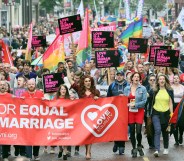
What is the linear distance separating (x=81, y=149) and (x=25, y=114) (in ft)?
8.59

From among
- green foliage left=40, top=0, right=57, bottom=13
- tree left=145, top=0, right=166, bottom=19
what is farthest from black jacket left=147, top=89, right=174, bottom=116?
tree left=145, top=0, right=166, bottom=19

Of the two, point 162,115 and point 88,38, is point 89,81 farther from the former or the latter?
point 88,38

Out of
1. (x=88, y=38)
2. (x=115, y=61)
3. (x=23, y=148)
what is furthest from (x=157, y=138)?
(x=88, y=38)

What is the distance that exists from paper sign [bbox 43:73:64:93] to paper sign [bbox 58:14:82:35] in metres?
4.45

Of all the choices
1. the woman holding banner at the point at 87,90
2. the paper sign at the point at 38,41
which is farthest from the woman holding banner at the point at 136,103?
the paper sign at the point at 38,41

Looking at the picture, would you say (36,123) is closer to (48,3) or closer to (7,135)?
(7,135)

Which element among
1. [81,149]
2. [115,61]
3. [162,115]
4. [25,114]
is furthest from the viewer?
[115,61]

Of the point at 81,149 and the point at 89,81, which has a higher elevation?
the point at 89,81

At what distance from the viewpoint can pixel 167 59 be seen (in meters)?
20.1

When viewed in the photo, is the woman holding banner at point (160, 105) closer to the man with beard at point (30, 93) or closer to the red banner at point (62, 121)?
the red banner at point (62, 121)

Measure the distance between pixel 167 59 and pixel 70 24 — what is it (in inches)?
119

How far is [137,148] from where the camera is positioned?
16.1m

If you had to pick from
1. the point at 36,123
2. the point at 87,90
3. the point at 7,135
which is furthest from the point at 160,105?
the point at 7,135

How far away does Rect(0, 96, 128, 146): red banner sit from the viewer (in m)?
14.9
